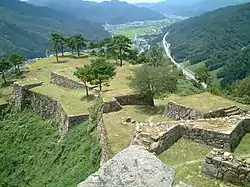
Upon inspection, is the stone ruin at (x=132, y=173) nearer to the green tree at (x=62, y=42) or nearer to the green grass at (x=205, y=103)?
the green grass at (x=205, y=103)

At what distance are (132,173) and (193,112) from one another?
1613cm

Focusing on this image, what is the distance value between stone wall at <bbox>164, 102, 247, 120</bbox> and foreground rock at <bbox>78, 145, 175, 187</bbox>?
1517cm

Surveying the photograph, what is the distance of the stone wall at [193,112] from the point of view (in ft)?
67.4

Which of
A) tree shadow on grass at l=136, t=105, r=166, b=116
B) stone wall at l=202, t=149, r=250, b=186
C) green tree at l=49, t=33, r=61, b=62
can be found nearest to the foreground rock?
stone wall at l=202, t=149, r=250, b=186

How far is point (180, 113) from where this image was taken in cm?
2219

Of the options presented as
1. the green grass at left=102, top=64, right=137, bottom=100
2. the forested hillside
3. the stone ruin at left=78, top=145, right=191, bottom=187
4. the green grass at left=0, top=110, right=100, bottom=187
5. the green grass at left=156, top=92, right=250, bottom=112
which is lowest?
the forested hillside

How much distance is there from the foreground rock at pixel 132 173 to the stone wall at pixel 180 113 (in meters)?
15.4

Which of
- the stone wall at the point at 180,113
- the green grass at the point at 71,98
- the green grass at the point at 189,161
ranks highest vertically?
the green grass at the point at 189,161

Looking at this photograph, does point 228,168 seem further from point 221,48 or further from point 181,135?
point 221,48

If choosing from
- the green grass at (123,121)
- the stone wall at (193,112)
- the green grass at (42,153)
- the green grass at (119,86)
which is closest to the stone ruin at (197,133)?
the green grass at (123,121)

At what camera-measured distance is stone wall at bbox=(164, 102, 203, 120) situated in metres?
21.1

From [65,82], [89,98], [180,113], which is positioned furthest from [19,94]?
[180,113]

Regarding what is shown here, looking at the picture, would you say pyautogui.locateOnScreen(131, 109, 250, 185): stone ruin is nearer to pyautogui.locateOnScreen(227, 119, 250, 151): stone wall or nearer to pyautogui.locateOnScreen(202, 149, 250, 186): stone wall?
pyautogui.locateOnScreen(227, 119, 250, 151): stone wall

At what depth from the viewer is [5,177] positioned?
96.4 feet
